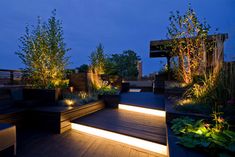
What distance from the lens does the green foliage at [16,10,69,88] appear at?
4.18m

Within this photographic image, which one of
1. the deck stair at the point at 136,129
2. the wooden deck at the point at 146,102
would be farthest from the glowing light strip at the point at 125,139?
the wooden deck at the point at 146,102

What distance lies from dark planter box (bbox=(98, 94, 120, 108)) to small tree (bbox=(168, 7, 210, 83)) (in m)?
2.46

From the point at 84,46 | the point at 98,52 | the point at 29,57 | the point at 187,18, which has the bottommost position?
the point at 29,57

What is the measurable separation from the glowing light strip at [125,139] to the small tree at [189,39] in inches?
129

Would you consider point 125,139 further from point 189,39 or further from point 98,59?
point 98,59

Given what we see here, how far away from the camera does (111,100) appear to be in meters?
4.95

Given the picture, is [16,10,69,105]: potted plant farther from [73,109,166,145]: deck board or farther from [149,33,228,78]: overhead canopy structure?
[149,33,228,78]: overhead canopy structure

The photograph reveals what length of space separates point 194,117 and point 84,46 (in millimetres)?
86617

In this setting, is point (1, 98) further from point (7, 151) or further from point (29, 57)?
point (7, 151)

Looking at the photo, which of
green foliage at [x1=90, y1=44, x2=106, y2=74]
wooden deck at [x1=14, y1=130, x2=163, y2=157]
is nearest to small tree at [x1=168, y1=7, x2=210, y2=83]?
green foliage at [x1=90, y1=44, x2=106, y2=74]

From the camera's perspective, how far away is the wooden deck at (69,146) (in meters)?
2.25

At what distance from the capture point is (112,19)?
74.9 metres

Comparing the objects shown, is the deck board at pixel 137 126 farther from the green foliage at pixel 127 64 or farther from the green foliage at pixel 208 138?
the green foliage at pixel 127 64

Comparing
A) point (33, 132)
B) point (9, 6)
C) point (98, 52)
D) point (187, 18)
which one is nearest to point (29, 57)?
point (33, 132)
